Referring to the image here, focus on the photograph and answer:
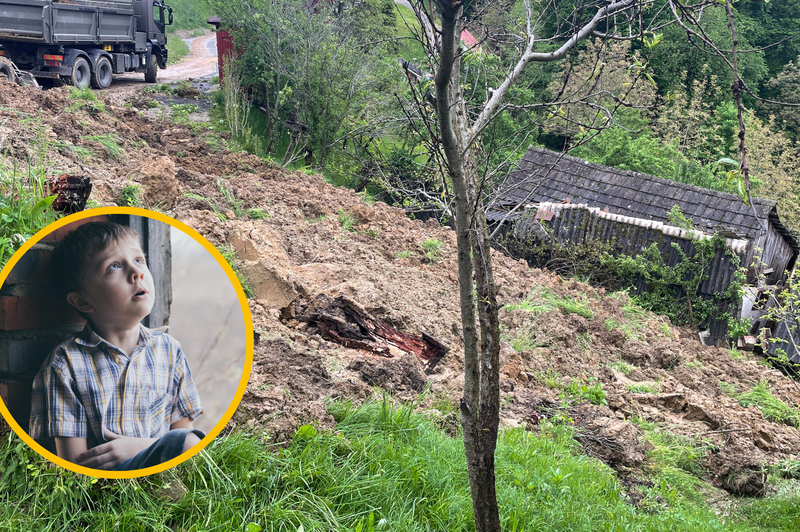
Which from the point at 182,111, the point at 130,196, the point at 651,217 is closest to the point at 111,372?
the point at 130,196

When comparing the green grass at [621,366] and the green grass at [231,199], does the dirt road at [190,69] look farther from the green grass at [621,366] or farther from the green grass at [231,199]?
the green grass at [621,366]

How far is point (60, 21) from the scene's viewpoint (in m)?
13.9

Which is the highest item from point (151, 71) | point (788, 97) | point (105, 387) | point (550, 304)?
point (788, 97)

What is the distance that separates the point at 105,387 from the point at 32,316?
0.34m

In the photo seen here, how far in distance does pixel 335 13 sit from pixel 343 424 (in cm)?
1581

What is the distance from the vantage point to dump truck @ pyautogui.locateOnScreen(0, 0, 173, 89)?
13227mm

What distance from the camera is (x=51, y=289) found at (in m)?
1.95

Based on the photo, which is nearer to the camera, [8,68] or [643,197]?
[8,68]

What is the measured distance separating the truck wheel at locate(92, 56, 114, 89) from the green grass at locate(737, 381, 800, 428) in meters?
17.1

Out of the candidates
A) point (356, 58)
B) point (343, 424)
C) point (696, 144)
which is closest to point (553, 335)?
point (343, 424)

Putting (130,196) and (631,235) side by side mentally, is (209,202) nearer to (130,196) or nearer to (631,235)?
(130,196)

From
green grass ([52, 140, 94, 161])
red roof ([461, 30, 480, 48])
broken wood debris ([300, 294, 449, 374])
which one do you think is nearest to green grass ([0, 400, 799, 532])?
broken wood debris ([300, 294, 449, 374])

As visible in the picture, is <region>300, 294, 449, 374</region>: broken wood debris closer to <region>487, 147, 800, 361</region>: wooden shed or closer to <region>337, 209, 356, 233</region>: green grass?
<region>337, 209, 356, 233</region>: green grass

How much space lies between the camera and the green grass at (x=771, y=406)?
736cm
